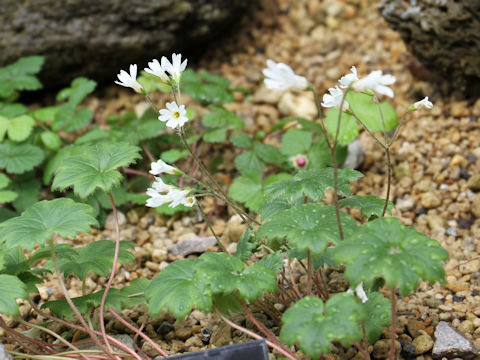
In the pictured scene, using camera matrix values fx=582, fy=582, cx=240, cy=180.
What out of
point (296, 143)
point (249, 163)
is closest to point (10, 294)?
point (249, 163)

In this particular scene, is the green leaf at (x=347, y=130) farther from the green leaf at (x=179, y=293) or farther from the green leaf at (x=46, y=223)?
the green leaf at (x=46, y=223)

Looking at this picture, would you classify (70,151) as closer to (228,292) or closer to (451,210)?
(228,292)

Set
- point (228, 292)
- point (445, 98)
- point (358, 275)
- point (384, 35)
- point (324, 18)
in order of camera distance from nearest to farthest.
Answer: point (358, 275), point (228, 292), point (445, 98), point (384, 35), point (324, 18)

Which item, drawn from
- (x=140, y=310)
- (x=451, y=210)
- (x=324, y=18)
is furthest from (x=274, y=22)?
(x=140, y=310)

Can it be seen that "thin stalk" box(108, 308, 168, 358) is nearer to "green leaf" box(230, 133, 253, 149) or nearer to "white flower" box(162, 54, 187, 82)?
"white flower" box(162, 54, 187, 82)

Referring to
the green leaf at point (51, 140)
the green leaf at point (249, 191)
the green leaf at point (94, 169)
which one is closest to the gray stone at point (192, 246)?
the green leaf at point (249, 191)
